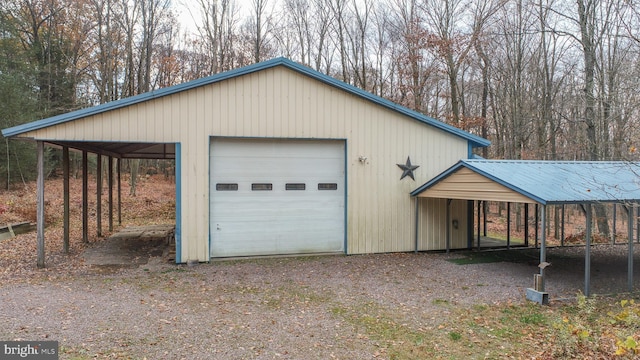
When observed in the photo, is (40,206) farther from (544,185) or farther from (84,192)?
(544,185)

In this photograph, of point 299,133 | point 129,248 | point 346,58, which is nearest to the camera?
point 299,133

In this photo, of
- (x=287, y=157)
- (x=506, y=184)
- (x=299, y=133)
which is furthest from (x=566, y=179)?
(x=287, y=157)

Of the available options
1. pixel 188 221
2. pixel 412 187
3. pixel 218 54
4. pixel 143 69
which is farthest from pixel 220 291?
pixel 143 69

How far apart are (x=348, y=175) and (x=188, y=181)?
3695 millimetres

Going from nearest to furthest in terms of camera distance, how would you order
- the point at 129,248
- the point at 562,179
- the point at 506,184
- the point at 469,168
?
the point at 506,184
the point at 562,179
the point at 469,168
the point at 129,248

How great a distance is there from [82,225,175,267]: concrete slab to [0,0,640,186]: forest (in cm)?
854

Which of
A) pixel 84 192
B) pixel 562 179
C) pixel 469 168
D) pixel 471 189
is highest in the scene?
pixel 469 168

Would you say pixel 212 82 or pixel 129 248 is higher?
pixel 212 82

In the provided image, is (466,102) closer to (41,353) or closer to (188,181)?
(188,181)

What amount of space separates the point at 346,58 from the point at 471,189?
14.9 meters

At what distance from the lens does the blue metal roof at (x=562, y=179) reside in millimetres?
6434

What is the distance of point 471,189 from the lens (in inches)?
322

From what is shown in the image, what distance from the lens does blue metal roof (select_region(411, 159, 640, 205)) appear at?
6434 millimetres

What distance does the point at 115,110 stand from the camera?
322 inches
